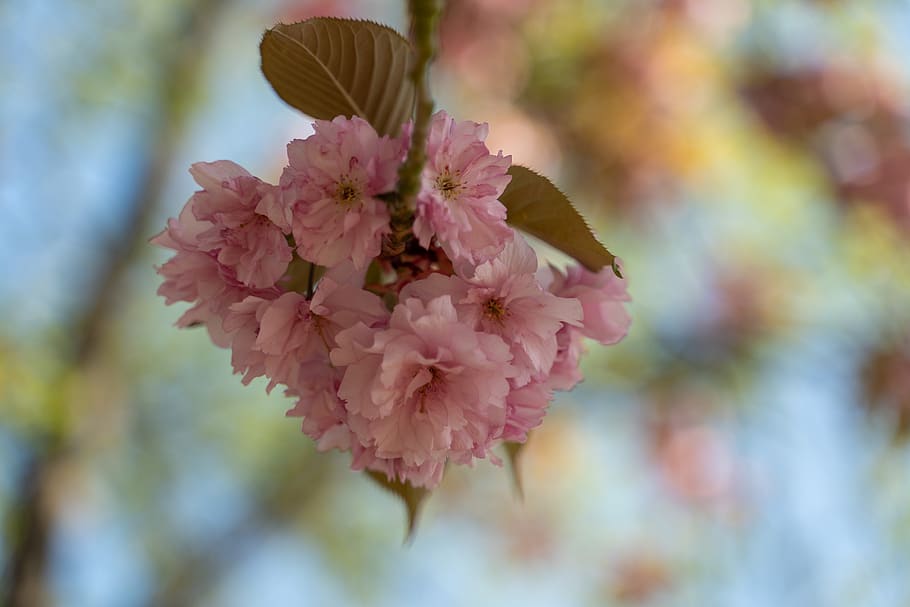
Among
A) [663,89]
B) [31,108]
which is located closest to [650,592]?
[663,89]

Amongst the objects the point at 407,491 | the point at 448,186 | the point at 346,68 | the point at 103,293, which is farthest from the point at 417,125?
the point at 103,293

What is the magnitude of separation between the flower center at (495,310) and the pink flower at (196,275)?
137mm

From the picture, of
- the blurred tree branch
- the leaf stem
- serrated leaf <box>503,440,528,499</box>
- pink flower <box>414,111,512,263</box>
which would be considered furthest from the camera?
the blurred tree branch

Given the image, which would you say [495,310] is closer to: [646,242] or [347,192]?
[347,192]

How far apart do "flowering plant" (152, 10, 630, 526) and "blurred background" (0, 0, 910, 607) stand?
5.42 feet

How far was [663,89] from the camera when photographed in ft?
7.79

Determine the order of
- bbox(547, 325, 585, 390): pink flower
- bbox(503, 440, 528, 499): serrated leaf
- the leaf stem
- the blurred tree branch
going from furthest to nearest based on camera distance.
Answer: the blurred tree branch → bbox(503, 440, 528, 499): serrated leaf → bbox(547, 325, 585, 390): pink flower → the leaf stem

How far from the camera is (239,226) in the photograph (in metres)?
0.55

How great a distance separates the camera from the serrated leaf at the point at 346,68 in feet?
1.94

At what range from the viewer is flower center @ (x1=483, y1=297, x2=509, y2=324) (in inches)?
21.3

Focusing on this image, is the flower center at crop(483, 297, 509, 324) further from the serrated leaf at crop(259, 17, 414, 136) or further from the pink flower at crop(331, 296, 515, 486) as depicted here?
the serrated leaf at crop(259, 17, 414, 136)

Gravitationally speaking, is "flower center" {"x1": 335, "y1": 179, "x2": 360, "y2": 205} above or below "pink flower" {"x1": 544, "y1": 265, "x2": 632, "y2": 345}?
below

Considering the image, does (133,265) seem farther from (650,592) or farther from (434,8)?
(434,8)

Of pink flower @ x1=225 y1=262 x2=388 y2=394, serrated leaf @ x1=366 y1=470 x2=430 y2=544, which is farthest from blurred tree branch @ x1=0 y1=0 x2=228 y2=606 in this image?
pink flower @ x1=225 y1=262 x2=388 y2=394
